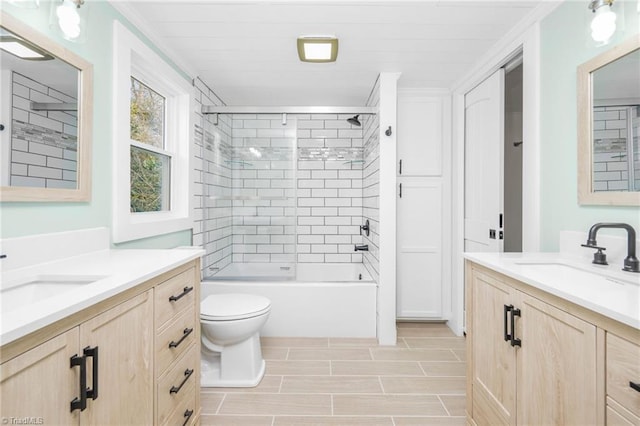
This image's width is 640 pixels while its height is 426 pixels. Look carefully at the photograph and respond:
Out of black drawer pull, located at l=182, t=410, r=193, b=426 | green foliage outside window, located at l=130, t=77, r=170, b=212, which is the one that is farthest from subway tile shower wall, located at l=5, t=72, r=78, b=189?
black drawer pull, located at l=182, t=410, r=193, b=426

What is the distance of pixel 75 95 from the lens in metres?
1.48

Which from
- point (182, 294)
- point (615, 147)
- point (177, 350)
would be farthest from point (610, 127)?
point (177, 350)

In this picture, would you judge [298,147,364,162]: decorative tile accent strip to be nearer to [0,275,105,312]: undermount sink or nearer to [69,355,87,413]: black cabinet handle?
[0,275,105,312]: undermount sink

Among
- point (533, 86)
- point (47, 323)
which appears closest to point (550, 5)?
point (533, 86)

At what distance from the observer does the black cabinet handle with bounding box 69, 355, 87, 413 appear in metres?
0.83

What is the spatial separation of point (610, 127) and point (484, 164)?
1.16 metres

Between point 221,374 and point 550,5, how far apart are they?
2.96m

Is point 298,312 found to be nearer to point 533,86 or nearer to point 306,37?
point 306,37

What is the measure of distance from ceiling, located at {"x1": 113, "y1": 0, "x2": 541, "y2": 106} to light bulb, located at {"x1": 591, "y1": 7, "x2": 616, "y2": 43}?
478 millimetres

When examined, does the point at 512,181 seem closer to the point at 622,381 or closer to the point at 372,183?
the point at 372,183

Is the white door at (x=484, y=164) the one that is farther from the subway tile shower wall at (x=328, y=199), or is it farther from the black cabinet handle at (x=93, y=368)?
the black cabinet handle at (x=93, y=368)

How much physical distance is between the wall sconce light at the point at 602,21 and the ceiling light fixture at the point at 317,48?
132 cm

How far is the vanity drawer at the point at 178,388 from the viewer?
1290 millimetres

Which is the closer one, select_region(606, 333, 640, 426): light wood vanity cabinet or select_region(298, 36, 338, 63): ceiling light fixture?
select_region(606, 333, 640, 426): light wood vanity cabinet
